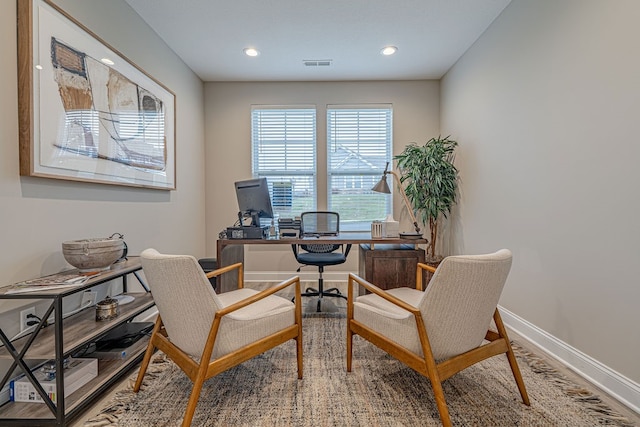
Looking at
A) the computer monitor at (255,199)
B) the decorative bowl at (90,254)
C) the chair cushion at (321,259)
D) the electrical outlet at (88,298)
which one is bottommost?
the electrical outlet at (88,298)

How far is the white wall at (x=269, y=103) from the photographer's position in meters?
4.14

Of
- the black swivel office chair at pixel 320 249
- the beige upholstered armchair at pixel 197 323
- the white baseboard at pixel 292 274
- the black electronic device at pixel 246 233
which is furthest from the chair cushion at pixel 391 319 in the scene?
the white baseboard at pixel 292 274

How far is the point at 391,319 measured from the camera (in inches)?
62.5

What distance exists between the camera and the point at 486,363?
2.02 m

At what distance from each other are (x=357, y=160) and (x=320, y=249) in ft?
5.17

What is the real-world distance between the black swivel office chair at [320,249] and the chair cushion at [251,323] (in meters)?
0.89

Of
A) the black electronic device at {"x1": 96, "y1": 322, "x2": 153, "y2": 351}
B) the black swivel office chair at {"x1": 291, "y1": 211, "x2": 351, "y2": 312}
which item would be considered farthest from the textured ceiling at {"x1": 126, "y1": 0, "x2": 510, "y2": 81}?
the black electronic device at {"x1": 96, "y1": 322, "x2": 153, "y2": 351}

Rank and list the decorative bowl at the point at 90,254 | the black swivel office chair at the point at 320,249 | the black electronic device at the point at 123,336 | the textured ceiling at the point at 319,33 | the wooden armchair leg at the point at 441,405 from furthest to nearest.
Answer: the black swivel office chair at the point at 320,249, the textured ceiling at the point at 319,33, the black electronic device at the point at 123,336, the decorative bowl at the point at 90,254, the wooden armchair leg at the point at 441,405

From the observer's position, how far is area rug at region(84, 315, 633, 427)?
148 cm

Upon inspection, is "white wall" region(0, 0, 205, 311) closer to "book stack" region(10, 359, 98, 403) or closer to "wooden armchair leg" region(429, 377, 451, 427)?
"book stack" region(10, 359, 98, 403)

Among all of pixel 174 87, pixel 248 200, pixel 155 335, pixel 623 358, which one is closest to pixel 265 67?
pixel 174 87

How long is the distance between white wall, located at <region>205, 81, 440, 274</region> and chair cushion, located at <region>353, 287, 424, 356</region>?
2.27 metres

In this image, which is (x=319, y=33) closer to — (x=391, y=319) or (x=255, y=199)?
(x=255, y=199)

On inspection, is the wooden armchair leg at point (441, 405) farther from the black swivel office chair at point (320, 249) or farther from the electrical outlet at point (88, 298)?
the electrical outlet at point (88, 298)
